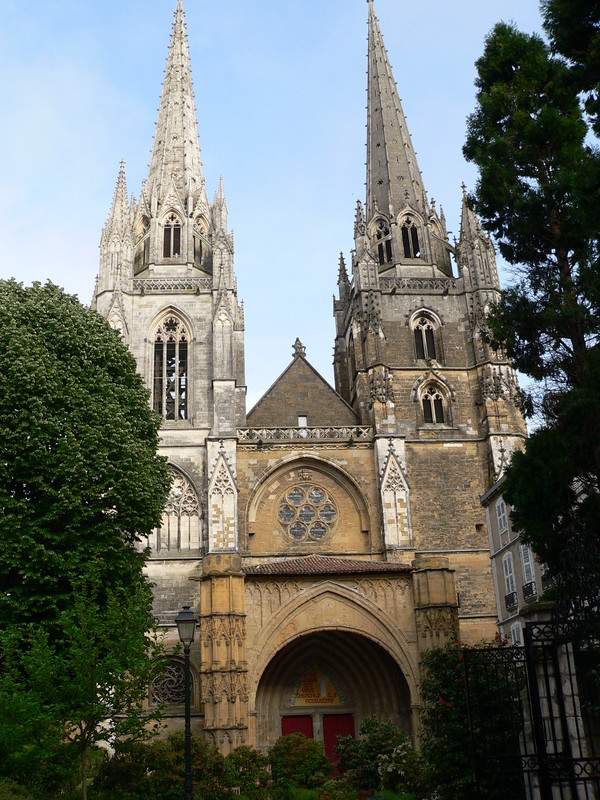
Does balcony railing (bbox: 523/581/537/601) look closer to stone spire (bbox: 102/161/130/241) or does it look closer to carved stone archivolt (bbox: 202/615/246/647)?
carved stone archivolt (bbox: 202/615/246/647)

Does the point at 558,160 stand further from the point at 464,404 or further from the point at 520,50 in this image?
the point at 464,404

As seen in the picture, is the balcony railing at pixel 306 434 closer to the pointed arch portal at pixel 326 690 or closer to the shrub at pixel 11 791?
the pointed arch portal at pixel 326 690

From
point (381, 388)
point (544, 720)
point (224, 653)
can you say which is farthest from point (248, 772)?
point (381, 388)

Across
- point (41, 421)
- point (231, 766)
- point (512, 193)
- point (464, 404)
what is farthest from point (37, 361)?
point (464, 404)

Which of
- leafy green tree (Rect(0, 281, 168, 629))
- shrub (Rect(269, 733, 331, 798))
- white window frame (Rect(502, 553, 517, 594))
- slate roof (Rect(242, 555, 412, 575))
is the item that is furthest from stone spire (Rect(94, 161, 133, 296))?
shrub (Rect(269, 733, 331, 798))

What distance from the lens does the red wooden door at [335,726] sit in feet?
80.9

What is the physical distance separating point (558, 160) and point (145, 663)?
415 inches

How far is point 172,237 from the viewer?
3581cm

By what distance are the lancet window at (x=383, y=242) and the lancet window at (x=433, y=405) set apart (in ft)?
22.4

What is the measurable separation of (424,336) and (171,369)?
10053mm

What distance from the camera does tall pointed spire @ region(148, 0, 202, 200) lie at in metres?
37.3

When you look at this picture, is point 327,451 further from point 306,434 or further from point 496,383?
point 496,383

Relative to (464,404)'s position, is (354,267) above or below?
above

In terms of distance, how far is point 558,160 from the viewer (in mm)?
12023
